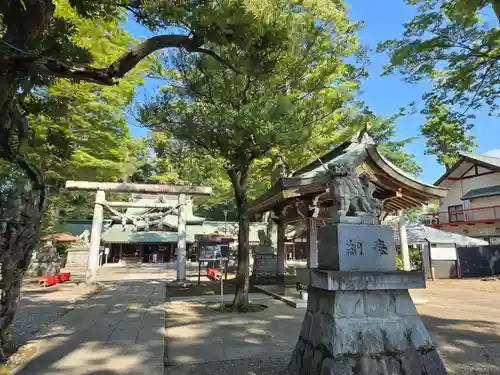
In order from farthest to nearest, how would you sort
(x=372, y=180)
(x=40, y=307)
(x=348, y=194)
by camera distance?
(x=372, y=180) → (x=40, y=307) → (x=348, y=194)

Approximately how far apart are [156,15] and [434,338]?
272 inches

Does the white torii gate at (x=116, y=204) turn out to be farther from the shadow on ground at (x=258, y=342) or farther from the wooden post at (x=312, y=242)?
the wooden post at (x=312, y=242)

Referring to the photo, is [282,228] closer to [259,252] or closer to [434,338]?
[259,252]

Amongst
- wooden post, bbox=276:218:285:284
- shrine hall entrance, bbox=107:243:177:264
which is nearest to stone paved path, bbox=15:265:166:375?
wooden post, bbox=276:218:285:284

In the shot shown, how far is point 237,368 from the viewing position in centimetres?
439

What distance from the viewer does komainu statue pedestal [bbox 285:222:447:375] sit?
141 inches

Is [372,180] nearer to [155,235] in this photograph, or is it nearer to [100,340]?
[100,340]

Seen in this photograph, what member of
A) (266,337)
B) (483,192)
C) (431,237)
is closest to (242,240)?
(266,337)

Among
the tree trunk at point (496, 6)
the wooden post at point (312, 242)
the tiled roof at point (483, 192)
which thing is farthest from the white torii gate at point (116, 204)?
the tiled roof at point (483, 192)

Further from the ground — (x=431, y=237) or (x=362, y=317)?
(x=431, y=237)

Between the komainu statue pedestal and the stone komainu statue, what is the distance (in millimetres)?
223

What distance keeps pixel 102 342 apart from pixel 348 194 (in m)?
4.38

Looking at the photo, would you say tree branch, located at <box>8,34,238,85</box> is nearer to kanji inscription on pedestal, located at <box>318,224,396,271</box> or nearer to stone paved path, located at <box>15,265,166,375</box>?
kanji inscription on pedestal, located at <box>318,224,396,271</box>

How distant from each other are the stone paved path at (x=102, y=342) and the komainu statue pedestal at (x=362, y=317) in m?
2.00
